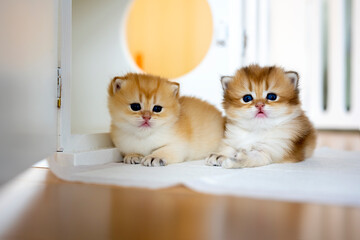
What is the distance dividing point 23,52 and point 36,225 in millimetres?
1028

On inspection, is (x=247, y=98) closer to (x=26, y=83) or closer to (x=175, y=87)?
(x=175, y=87)

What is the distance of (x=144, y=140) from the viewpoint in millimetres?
2082

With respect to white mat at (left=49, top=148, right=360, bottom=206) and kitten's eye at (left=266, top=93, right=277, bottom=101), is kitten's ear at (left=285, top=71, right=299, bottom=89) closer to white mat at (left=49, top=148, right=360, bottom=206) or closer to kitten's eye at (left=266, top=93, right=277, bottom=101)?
kitten's eye at (left=266, top=93, right=277, bottom=101)

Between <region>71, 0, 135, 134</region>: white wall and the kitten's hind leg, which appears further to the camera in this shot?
<region>71, 0, 135, 134</region>: white wall

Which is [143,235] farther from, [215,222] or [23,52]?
[23,52]

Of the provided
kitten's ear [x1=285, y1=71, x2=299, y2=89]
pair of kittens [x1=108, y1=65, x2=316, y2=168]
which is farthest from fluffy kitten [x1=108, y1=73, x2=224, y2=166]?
kitten's ear [x1=285, y1=71, x2=299, y2=89]

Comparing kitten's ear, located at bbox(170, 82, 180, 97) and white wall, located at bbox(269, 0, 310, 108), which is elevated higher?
white wall, located at bbox(269, 0, 310, 108)

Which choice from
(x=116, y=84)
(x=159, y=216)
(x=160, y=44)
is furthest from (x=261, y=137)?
(x=160, y=44)

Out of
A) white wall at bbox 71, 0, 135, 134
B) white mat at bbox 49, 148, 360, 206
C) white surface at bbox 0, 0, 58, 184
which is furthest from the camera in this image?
white wall at bbox 71, 0, 135, 134

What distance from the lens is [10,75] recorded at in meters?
1.63

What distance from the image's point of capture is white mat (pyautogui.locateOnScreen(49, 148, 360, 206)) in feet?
4.15

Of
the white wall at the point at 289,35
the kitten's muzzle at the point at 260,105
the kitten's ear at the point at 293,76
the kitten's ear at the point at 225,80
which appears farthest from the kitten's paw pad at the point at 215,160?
the white wall at the point at 289,35

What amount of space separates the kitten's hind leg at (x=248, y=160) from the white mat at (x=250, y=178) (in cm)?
5

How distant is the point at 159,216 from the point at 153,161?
2.91 ft
